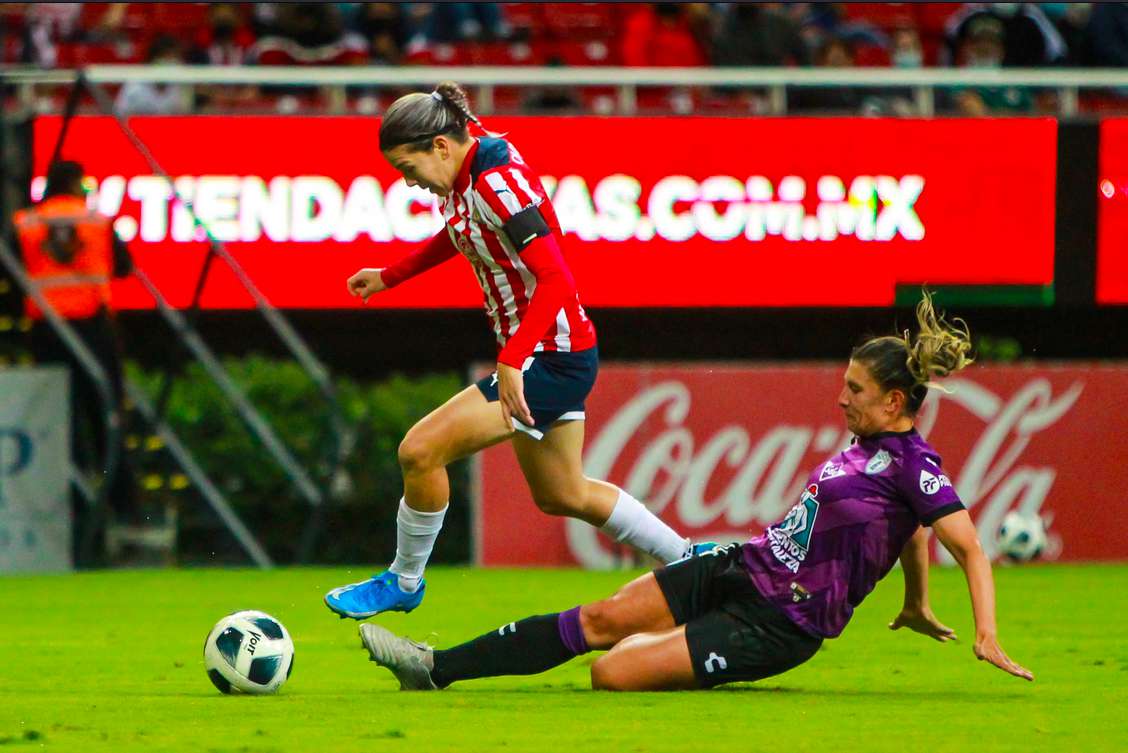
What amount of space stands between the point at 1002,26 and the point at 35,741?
12003 mm

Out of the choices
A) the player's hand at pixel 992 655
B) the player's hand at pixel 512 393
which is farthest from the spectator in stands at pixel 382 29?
the player's hand at pixel 992 655

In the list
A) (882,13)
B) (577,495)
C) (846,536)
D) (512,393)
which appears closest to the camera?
(846,536)

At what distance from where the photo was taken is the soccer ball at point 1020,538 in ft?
42.7

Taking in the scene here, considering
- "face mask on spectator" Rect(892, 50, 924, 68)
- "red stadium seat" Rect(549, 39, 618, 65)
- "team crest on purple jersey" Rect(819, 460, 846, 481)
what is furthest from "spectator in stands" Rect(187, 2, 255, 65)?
"team crest on purple jersey" Rect(819, 460, 846, 481)

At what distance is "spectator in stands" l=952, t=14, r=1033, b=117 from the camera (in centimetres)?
1496

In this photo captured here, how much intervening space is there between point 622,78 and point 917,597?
873 centimetres

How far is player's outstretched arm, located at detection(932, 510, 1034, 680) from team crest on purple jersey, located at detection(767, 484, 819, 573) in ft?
1.31

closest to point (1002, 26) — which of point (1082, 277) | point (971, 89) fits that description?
point (971, 89)

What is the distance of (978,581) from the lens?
575 cm

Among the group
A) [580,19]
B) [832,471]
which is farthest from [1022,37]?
[832,471]

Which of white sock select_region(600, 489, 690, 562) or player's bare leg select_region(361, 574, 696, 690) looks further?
white sock select_region(600, 489, 690, 562)

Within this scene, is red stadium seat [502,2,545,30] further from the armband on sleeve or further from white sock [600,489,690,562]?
the armband on sleeve

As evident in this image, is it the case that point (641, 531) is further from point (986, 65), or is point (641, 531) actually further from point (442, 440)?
point (986, 65)

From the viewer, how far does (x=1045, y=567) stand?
13.0m
